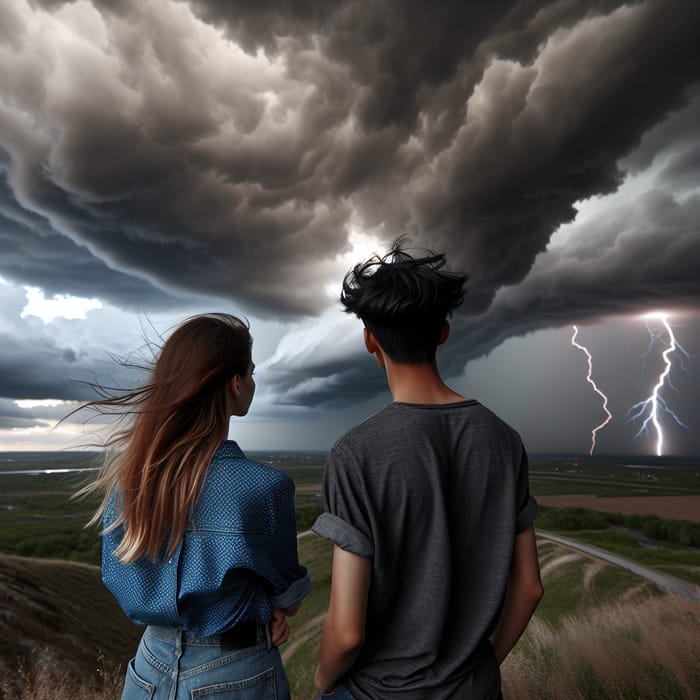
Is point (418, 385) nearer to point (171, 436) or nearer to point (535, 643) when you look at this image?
point (171, 436)

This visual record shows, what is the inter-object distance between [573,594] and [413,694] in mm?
21033

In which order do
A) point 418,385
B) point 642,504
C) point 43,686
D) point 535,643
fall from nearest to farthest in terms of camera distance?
point 418,385
point 43,686
point 535,643
point 642,504

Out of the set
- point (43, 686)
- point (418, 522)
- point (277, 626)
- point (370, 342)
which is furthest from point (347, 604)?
point (43, 686)

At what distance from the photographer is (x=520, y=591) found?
5.94 ft

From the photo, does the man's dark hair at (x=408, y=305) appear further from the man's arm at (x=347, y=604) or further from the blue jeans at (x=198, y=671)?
the blue jeans at (x=198, y=671)

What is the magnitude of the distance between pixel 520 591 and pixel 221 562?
108 cm

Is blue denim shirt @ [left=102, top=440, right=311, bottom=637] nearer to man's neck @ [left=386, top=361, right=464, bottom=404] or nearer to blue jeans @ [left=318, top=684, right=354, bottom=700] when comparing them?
blue jeans @ [left=318, top=684, right=354, bottom=700]

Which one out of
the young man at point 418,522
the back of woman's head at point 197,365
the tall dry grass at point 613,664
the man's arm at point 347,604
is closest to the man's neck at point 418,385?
the young man at point 418,522

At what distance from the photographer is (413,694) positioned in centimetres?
155

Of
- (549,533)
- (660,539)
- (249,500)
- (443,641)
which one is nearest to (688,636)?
(443,641)

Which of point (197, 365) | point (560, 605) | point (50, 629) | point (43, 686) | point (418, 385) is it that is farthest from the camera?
point (560, 605)

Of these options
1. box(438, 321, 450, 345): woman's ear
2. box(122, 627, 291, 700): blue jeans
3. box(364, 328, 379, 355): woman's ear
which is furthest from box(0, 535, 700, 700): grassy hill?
box(438, 321, 450, 345): woman's ear

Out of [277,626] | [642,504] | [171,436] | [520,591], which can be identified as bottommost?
[642,504]

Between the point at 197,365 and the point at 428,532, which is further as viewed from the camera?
the point at 197,365
